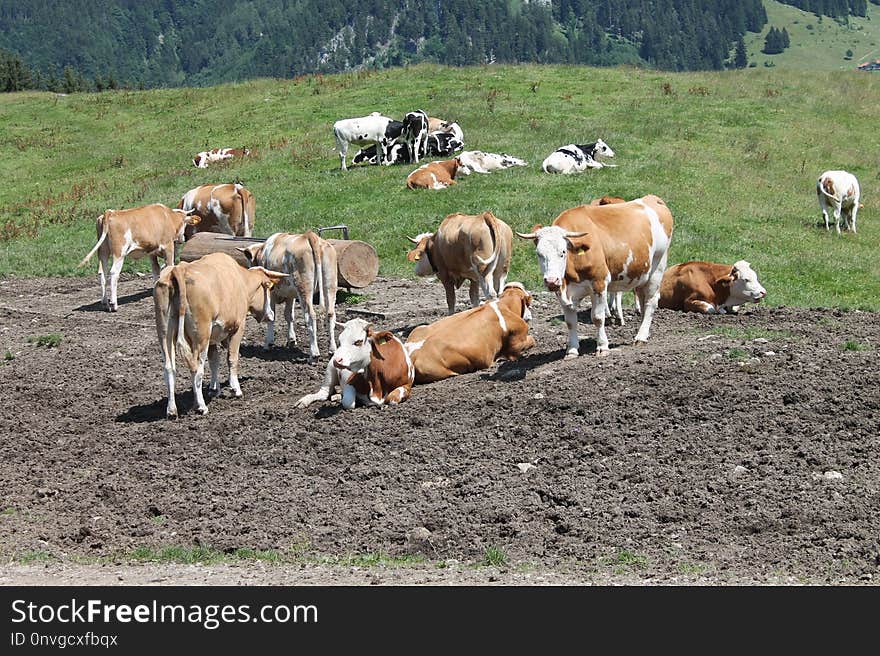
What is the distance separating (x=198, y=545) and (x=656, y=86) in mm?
39681

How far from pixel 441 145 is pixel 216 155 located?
9.05 m

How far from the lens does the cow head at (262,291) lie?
15.1 metres

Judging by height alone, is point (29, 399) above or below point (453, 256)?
below

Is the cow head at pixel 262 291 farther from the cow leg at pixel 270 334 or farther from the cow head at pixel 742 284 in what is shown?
the cow head at pixel 742 284

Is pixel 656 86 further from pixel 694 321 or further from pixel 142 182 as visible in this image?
pixel 694 321

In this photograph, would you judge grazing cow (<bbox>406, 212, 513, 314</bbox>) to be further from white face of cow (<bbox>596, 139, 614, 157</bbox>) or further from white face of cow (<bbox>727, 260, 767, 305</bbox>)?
white face of cow (<bbox>596, 139, 614, 157</bbox>)

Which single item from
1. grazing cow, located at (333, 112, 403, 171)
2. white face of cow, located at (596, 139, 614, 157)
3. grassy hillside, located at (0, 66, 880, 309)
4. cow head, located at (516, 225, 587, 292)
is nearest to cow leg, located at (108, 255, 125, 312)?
grassy hillside, located at (0, 66, 880, 309)

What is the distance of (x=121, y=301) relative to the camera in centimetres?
2114

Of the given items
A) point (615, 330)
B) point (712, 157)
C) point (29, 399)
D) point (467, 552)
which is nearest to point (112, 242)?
point (29, 399)

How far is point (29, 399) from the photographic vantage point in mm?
14492

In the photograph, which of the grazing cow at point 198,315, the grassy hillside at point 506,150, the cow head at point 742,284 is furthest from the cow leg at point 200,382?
the grassy hillside at point 506,150

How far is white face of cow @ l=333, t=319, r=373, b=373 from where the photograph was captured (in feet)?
41.4

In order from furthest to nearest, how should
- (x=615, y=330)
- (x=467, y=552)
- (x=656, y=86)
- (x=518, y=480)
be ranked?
(x=656, y=86) < (x=615, y=330) < (x=518, y=480) < (x=467, y=552)

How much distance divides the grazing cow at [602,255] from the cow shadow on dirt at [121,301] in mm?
10331
